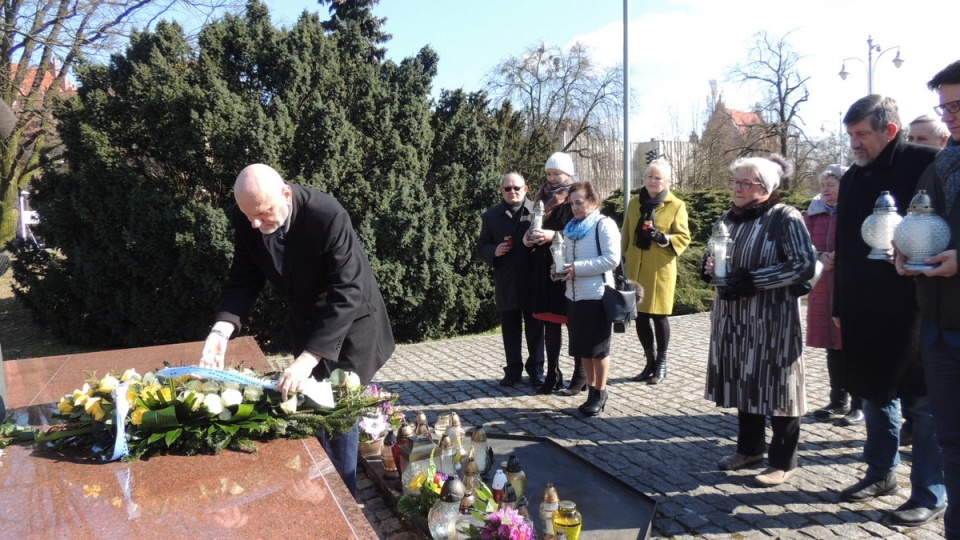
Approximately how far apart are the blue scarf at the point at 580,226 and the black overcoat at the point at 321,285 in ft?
6.71

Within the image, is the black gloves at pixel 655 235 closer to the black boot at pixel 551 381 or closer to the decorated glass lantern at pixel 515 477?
the black boot at pixel 551 381

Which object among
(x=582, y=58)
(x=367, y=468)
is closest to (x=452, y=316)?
(x=367, y=468)

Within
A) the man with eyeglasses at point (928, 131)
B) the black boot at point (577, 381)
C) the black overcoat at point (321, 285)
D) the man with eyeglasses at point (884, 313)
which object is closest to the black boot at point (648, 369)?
the black boot at point (577, 381)

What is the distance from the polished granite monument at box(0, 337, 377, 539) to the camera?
6.98ft

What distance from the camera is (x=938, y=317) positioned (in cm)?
271

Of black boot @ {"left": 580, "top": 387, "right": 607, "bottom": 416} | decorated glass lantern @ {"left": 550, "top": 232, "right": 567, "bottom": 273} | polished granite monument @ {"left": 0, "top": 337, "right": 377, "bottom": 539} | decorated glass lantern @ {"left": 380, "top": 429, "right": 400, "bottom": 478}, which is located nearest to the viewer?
polished granite monument @ {"left": 0, "top": 337, "right": 377, "bottom": 539}

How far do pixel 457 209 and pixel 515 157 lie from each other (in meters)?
3.07

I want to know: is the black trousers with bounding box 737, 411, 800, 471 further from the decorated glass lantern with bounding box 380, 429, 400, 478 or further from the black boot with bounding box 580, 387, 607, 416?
the decorated glass lantern with bounding box 380, 429, 400, 478

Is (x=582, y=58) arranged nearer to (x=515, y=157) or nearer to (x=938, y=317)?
(x=515, y=157)

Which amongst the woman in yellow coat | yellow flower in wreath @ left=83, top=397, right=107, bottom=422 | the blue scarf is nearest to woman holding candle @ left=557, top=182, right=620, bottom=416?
the blue scarf

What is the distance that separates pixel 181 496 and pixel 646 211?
474cm

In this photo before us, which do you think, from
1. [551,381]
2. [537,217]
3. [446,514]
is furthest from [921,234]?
[551,381]

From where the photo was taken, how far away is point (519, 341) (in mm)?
6285

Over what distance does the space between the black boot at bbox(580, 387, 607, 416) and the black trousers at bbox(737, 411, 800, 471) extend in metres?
1.31
